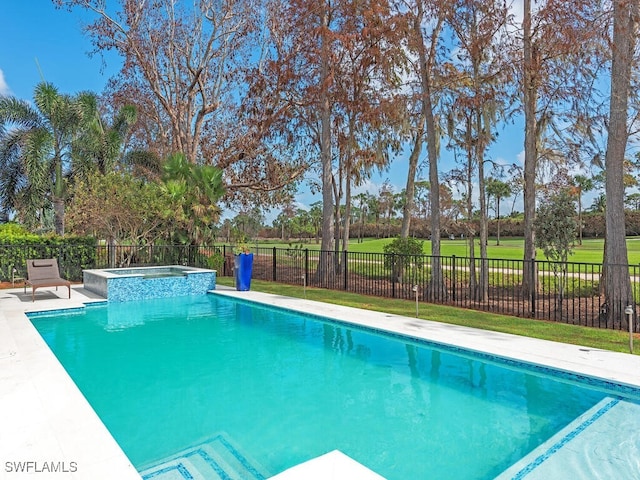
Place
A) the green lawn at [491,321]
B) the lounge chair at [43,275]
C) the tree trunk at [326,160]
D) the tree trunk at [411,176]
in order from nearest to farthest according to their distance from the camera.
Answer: the green lawn at [491,321] < the lounge chair at [43,275] < the tree trunk at [326,160] < the tree trunk at [411,176]

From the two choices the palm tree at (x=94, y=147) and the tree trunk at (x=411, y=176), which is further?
the palm tree at (x=94, y=147)

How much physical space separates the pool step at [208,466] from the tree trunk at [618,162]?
696cm

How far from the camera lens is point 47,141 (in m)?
16.8

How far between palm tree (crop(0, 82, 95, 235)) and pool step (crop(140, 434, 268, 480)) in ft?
56.9

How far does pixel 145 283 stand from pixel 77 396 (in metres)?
7.74

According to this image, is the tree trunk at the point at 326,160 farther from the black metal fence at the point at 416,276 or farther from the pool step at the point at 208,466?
the pool step at the point at 208,466

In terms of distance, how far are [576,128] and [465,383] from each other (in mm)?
7746

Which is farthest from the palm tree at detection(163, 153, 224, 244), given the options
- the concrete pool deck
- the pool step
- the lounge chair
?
the pool step

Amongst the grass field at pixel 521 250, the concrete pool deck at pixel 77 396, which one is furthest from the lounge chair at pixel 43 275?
the grass field at pixel 521 250

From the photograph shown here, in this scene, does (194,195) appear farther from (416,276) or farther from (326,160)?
(416,276)

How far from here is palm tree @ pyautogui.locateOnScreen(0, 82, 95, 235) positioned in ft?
56.2

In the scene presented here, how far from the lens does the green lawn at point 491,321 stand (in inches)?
246

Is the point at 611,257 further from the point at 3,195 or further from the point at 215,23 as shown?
the point at 3,195

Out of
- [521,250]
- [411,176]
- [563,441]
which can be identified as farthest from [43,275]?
[521,250]
